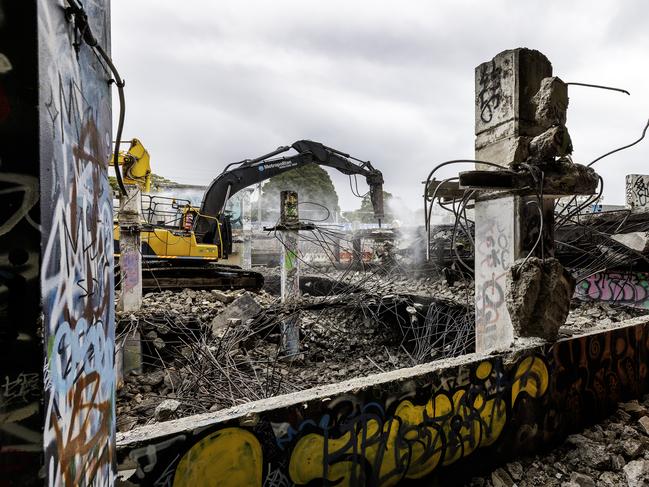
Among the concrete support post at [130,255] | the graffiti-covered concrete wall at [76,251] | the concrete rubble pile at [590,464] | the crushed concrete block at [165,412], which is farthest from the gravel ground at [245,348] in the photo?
the graffiti-covered concrete wall at [76,251]

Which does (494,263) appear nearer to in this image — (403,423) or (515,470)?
(515,470)

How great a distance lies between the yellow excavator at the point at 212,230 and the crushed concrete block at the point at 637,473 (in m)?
8.74

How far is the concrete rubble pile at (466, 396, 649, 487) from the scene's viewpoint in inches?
117

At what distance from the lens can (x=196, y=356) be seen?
18.4 ft

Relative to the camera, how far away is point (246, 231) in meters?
22.1

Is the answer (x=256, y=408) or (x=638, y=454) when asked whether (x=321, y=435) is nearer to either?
(x=256, y=408)

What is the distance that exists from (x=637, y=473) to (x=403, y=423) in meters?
2.06

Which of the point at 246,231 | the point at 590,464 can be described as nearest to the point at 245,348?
the point at 590,464

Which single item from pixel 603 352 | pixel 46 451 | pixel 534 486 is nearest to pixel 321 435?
pixel 46 451

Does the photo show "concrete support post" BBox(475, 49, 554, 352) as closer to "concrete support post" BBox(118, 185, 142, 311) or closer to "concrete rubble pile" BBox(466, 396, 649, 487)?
"concrete rubble pile" BBox(466, 396, 649, 487)

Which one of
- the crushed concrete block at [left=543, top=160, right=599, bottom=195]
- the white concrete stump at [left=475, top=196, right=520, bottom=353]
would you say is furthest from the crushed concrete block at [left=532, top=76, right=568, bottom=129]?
the white concrete stump at [left=475, top=196, right=520, bottom=353]

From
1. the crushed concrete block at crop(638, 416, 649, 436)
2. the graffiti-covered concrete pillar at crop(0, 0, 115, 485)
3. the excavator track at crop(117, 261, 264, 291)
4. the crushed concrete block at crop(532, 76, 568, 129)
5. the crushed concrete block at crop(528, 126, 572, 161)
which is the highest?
the crushed concrete block at crop(532, 76, 568, 129)

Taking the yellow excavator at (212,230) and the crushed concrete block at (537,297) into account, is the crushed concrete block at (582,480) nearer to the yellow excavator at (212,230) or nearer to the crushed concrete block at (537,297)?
the crushed concrete block at (537,297)

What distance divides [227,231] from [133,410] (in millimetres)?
7040
